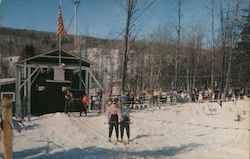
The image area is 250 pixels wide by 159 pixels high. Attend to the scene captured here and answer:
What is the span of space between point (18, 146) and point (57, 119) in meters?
4.93

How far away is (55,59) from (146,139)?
Result: 9.98 metres

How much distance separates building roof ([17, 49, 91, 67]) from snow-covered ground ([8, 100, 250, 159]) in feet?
14.0

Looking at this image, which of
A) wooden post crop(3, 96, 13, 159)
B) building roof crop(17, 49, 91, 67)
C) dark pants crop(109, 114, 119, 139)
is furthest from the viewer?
Answer: building roof crop(17, 49, 91, 67)

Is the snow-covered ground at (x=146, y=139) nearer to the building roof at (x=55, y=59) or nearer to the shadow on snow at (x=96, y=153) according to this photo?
the shadow on snow at (x=96, y=153)

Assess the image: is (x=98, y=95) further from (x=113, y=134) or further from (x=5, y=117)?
(x=5, y=117)

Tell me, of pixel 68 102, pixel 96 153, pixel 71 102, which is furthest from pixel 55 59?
pixel 96 153

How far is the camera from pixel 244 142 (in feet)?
28.9

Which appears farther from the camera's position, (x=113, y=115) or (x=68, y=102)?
(x=68, y=102)

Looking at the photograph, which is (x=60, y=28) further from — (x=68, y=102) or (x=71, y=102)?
(x=71, y=102)

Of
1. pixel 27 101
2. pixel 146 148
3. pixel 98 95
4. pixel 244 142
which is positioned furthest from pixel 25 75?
pixel 244 142

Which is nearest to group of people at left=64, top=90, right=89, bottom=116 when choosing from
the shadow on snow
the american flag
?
the american flag

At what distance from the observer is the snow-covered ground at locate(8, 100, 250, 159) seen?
8.48m

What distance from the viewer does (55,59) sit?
62.7 ft

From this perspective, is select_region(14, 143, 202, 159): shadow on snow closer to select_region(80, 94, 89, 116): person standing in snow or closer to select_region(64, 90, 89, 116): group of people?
select_region(80, 94, 89, 116): person standing in snow
